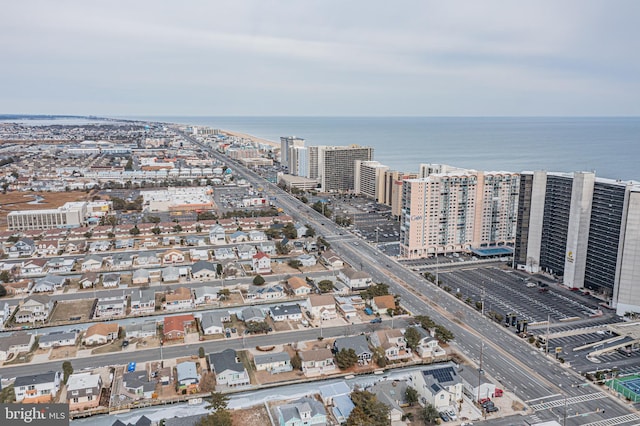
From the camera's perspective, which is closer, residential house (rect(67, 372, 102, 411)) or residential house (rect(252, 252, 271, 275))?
residential house (rect(67, 372, 102, 411))

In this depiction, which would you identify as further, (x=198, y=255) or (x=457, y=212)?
(x=457, y=212)

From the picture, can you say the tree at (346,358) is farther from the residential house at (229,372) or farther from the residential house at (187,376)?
the residential house at (187,376)

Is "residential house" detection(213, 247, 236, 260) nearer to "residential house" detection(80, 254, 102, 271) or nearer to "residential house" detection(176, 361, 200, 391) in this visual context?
"residential house" detection(80, 254, 102, 271)

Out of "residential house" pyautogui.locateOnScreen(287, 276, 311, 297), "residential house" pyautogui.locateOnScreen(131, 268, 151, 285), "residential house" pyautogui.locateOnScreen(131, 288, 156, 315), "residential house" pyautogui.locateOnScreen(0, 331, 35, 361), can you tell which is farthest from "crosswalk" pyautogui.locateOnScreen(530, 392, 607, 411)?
"residential house" pyautogui.locateOnScreen(131, 268, 151, 285)

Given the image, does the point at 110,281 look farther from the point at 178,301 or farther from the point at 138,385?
the point at 138,385

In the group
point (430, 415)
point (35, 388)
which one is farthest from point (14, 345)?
point (430, 415)

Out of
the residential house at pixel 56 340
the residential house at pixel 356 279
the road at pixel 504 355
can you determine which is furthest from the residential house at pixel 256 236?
the residential house at pixel 56 340
